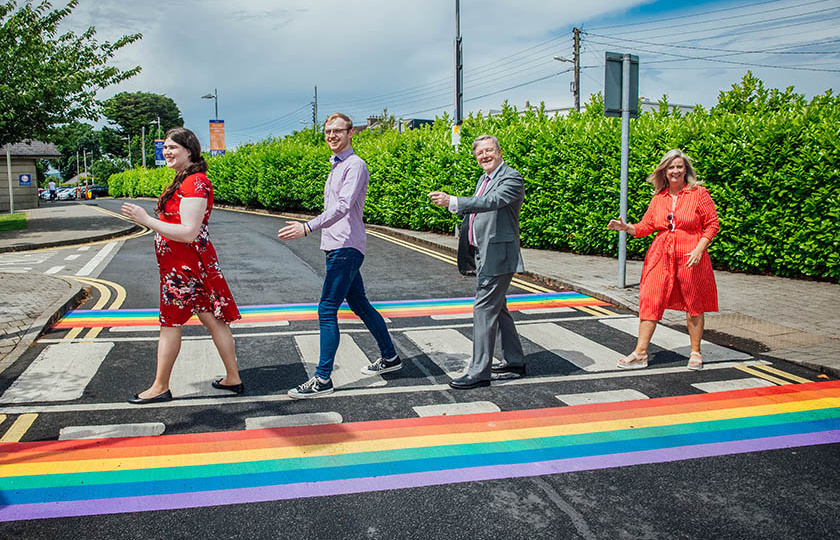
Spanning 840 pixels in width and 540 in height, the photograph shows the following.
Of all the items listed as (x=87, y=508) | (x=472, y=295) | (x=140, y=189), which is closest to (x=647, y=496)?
(x=87, y=508)

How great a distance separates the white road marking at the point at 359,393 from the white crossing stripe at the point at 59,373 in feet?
0.71

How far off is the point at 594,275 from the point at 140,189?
56091mm

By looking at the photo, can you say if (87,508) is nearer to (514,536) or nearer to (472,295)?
(514,536)

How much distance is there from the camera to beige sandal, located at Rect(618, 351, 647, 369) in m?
5.81

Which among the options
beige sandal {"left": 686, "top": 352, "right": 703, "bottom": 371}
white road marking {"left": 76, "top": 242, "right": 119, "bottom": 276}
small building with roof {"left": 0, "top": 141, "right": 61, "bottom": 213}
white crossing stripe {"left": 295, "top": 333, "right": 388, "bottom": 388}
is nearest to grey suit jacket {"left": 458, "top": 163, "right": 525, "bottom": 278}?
white crossing stripe {"left": 295, "top": 333, "right": 388, "bottom": 388}

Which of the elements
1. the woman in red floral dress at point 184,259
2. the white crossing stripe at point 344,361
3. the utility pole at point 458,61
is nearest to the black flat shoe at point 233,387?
the woman in red floral dress at point 184,259

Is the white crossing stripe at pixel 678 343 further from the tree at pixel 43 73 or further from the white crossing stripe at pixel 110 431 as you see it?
the tree at pixel 43 73

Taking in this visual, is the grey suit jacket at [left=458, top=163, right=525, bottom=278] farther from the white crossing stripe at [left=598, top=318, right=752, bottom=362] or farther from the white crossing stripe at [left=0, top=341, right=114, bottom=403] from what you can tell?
the white crossing stripe at [left=0, top=341, right=114, bottom=403]

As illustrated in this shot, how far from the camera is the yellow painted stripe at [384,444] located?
3768mm

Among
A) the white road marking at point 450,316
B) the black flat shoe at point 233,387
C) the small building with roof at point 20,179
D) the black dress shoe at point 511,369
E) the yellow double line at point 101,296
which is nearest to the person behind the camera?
the black flat shoe at point 233,387

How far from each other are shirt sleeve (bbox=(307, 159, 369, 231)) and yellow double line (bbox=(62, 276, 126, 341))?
3.48 meters

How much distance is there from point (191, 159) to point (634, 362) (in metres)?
3.92

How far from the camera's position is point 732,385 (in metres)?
5.33

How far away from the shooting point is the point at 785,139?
10.1m
